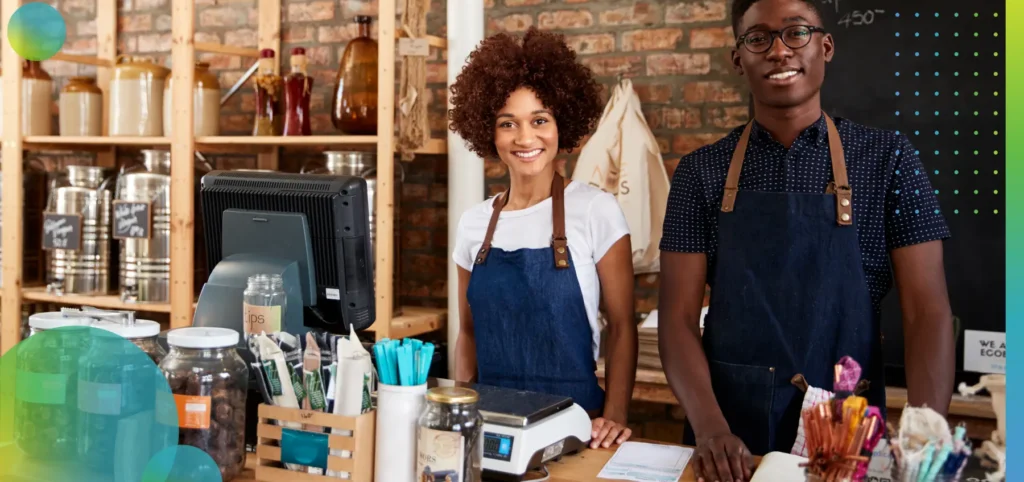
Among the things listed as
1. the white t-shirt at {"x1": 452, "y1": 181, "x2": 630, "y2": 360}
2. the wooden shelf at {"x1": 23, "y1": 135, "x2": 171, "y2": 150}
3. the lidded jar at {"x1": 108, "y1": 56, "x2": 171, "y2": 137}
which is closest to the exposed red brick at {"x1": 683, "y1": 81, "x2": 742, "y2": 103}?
the white t-shirt at {"x1": 452, "y1": 181, "x2": 630, "y2": 360}

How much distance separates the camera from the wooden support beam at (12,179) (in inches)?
140

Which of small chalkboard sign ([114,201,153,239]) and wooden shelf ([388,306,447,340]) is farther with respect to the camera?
small chalkboard sign ([114,201,153,239])

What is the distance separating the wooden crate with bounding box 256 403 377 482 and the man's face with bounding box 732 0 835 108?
966mm

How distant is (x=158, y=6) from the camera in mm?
3814

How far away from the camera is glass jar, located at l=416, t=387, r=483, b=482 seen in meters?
1.28

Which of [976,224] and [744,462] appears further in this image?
[976,224]

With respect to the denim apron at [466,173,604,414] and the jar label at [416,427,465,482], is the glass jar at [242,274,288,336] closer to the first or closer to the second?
the jar label at [416,427,465,482]

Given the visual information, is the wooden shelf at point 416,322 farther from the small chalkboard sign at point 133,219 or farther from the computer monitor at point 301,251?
the computer monitor at point 301,251

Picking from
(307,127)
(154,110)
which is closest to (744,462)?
(307,127)

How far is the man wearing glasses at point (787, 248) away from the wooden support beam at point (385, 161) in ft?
4.01

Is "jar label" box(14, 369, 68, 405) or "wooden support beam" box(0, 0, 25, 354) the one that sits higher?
"wooden support beam" box(0, 0, 25, 354)

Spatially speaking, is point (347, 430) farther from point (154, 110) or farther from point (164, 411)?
point (154, 110)

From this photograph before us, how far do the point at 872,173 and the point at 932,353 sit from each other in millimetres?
346
